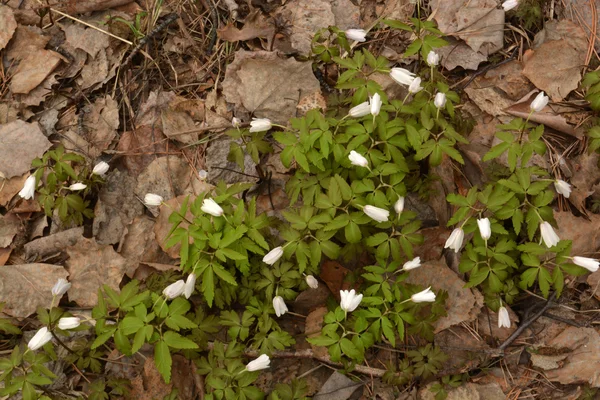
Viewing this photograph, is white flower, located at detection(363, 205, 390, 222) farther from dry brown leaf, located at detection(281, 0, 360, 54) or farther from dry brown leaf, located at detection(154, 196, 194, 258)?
dry brown leaf, located at detection(281, 0, 360, 54)

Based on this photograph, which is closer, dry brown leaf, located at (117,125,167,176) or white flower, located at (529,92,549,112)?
white flower, located at (529,92,549,112)

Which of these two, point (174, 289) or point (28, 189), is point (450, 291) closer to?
point (174, 289)

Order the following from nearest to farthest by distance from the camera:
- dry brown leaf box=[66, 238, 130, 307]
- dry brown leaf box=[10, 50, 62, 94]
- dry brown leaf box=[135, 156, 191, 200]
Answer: dry brown leaf box=[66, 238, 130, 307] → dry brown leaf box=[135, 156, 191, 200] → dry brown leaf box=[10, 50, 62, 94]

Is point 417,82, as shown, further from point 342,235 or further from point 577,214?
point 577,214

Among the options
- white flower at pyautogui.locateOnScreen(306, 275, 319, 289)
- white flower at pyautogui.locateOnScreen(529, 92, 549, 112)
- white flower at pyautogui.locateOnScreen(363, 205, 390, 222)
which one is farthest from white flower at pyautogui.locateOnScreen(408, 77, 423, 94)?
white flower at pyautogui.locateOnScreen(306, 275, 319, 289)

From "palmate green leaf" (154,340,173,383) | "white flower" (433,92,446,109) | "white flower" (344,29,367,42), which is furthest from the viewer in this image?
"white flower" (344,29,367,42)

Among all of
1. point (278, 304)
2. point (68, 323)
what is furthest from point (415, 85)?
point (68, 323)

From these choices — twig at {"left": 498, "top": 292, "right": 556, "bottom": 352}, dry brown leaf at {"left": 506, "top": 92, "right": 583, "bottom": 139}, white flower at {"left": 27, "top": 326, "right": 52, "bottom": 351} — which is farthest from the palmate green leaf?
dry brown leaf at {"left": 506, "top": 92, "right": 583, "bottom": 139}

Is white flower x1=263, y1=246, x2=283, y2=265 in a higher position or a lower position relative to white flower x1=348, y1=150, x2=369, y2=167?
lower

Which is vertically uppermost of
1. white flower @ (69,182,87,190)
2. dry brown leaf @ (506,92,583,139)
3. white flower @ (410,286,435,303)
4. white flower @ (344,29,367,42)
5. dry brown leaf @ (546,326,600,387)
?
white flower @ (344,29,367,42)
